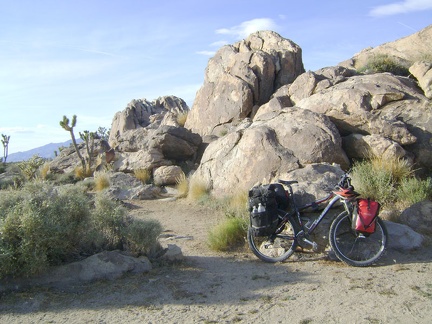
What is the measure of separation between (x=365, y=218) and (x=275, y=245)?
4.95 ft

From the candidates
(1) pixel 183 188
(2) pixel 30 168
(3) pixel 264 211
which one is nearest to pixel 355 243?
(3) pixel 264 211

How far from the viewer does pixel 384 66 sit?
61.7 ft

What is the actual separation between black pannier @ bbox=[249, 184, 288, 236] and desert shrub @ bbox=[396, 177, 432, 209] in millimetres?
3302

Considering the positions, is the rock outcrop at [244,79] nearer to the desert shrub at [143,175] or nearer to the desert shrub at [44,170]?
the desert shrub at [143,175]

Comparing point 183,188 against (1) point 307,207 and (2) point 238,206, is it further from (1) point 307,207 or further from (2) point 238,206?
(1) point 307,207

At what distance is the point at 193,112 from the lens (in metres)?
20.7

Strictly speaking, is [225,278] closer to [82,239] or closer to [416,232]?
[82,239]

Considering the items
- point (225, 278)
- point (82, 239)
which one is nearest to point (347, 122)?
point (225, 278)

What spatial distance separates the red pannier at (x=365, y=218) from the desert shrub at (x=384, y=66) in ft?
42.5

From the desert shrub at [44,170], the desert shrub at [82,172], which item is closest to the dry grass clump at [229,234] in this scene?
the desert shrub at [82,172]

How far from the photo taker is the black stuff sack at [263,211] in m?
6.96

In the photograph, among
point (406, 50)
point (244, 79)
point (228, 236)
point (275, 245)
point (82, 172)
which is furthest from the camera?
point (406, 50)

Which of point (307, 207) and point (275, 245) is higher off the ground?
point (307, 207)

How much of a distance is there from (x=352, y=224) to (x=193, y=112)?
14.6 m
